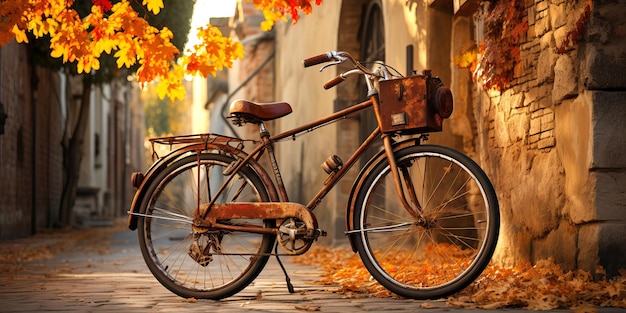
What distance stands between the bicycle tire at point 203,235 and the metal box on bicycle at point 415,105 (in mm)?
776

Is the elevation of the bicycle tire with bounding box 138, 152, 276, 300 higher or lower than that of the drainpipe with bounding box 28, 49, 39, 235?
lower

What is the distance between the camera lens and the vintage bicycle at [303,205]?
15.0 feet

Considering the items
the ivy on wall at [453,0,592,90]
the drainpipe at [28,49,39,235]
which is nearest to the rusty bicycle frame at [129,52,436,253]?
the ivy on wall at [453,0,592,90]

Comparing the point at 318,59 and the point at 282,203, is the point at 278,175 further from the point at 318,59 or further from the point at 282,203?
the point at 318,59

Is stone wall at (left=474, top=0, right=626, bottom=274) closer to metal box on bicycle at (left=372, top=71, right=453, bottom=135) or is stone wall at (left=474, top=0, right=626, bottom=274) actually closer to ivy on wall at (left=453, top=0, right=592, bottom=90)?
ivy on wall at (left=453, top=0, right=592, bottom=90)

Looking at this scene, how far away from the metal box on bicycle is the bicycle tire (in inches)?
30.6

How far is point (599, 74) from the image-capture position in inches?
195

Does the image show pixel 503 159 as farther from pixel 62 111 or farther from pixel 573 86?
pixel 62 111

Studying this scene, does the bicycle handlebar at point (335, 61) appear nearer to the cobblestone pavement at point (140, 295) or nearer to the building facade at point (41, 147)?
the cobblestone pavement at point (140, 295)

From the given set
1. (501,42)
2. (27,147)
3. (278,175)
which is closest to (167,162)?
(278,175)

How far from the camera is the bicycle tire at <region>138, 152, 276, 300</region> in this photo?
4.90 m

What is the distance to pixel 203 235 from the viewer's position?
507cm

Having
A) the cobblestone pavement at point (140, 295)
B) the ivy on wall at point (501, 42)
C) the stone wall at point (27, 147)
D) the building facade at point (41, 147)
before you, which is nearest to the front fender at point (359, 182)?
the cobblestone pavement at point (140, 295)

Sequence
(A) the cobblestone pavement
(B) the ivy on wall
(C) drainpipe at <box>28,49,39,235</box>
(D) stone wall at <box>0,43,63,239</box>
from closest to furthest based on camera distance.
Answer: (A) the cobblestone pavement
(B) the ivy on wall
(D) stone wall at <box>0,43,63,239</box>
(C) drainpipe at <box>28,49,39,235</box>
